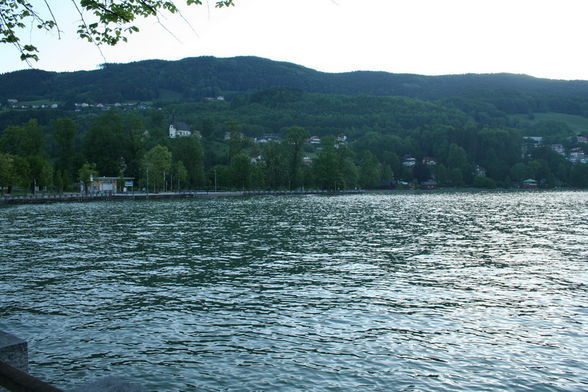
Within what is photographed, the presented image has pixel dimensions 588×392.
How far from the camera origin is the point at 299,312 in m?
18.4

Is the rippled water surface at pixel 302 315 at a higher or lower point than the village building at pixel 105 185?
lower

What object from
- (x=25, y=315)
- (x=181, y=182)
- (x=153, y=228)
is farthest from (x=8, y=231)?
(x=181, y=182)

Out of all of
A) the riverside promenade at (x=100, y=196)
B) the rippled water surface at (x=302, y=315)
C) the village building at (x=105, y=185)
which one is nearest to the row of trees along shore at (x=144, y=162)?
the village building at (x=105, y=185)

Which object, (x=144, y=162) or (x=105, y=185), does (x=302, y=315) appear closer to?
(x=105, y=185)

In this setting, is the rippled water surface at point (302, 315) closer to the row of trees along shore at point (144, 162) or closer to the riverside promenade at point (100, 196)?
the riverside promenade at point (100, 196)

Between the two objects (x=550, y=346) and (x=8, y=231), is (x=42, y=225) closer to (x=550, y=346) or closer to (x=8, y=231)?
(x=8, y=231)

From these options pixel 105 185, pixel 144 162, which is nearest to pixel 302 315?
pixel 105 185

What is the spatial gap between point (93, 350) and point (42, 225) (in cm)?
4464

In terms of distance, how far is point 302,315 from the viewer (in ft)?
59.0

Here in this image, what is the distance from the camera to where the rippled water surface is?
42.1ft

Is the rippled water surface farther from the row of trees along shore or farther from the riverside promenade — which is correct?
the row of trees along shore

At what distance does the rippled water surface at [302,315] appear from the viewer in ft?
42.1

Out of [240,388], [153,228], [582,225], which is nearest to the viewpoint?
[240,388]

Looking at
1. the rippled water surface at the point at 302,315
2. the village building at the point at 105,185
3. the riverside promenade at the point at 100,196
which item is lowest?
the rippled water surface at the point at 302,315
